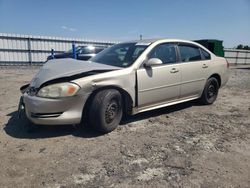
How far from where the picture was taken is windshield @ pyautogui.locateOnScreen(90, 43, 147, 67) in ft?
13.1

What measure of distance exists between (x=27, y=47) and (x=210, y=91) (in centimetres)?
1672

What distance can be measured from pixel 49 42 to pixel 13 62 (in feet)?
11.0

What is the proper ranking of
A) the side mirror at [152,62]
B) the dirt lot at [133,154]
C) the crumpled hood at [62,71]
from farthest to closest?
the side mirror at [152,62], the crumpled hood at [62,71], the dirt lot at [133,154]

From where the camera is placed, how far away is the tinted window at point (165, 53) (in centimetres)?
418

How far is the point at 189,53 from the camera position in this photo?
491cm

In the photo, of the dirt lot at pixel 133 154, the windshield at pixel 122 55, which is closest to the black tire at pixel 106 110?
the dirt lot at pixel 133 154

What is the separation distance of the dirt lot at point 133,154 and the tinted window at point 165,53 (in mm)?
1126

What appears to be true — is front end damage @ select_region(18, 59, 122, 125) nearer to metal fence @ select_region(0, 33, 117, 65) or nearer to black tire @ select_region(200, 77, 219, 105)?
black tire @ select_region(200, 77, 219, 105)

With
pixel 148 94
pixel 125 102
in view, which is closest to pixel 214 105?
pixel 148 94

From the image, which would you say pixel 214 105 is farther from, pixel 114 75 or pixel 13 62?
pixel 13 62

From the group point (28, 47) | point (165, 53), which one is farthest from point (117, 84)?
point (28, 47)

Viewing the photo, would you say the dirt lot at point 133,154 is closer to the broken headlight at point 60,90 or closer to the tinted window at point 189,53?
the broken headlight at point 60,90

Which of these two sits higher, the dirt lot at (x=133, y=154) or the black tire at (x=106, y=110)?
Answer: the black tire at (x=106, y=110)

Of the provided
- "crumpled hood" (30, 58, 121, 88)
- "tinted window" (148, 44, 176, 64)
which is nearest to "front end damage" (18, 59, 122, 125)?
"crumpled hood" (30, 58, 121, 88)
